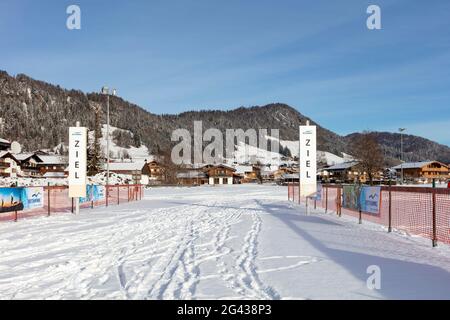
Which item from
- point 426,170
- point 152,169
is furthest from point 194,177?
point 426,170

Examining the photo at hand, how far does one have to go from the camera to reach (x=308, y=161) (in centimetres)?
1783

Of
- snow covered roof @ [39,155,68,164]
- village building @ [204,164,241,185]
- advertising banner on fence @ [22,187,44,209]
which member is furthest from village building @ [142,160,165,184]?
advertising banner on fence @ [22,187,44,209]

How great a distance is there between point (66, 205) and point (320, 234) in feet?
54.1

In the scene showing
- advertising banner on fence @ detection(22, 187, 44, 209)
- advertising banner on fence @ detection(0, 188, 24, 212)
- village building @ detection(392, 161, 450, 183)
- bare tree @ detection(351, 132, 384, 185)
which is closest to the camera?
advertising banner on fence @ detection(0, 188, 24, 212)

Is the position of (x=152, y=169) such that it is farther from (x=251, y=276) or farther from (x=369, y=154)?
(x=251, y=276)

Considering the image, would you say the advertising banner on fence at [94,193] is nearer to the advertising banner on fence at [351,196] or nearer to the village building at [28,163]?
the advertising banner on fence at [351,196]

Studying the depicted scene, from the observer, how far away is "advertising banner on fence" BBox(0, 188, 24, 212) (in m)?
14.5

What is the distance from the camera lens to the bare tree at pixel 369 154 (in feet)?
211

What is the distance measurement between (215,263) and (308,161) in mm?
11005

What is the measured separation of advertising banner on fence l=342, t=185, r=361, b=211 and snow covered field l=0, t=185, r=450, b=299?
281cm

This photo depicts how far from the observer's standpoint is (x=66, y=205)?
75.9ft

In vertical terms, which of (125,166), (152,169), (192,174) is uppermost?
(125,166)

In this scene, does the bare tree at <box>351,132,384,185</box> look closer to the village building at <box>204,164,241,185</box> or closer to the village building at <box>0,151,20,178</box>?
the village building at <box>204,164,241,185</box>
